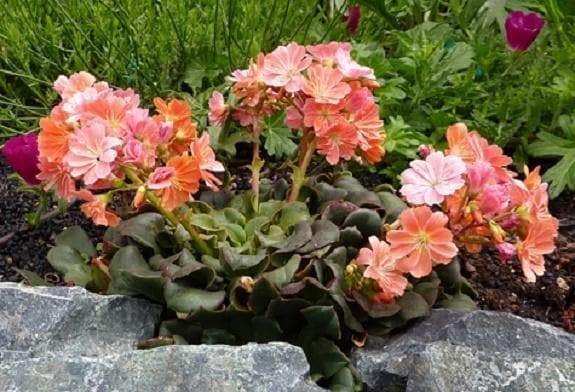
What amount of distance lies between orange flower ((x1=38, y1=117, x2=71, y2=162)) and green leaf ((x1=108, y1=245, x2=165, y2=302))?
0.31 meters

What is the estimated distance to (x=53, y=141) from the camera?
2.14m

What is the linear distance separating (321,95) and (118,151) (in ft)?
1.63

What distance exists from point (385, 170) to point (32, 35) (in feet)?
4.50

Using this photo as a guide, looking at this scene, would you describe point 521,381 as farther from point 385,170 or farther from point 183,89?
point 183,89

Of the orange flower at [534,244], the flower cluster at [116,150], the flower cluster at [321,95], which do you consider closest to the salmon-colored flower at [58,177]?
the flower cluster at [116,150]

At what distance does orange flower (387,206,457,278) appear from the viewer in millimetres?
2047

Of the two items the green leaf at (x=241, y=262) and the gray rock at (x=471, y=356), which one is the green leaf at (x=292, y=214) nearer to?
the green leaf at (x=241, y=262)

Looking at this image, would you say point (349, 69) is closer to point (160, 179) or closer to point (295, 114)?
point (295, 114)

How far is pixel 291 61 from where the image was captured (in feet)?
7.50

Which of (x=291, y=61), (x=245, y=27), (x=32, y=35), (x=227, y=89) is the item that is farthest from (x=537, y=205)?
(x=32, y=35)

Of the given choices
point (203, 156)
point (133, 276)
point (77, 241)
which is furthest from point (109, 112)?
point (77, 241)

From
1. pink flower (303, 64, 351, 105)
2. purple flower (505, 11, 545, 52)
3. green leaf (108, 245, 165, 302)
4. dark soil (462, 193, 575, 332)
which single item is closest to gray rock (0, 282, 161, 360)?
green leaf (108, 245, 165, 302)

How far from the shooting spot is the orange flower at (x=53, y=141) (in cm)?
213

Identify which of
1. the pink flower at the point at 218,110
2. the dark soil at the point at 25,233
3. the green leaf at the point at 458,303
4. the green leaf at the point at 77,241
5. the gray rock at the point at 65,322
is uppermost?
the pink flower at the point at 218,110
